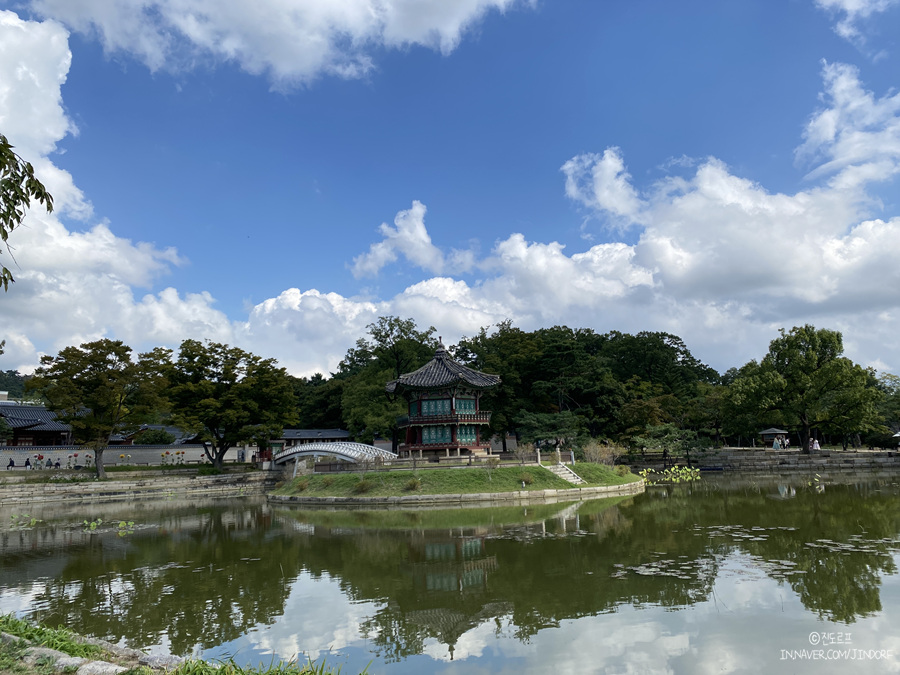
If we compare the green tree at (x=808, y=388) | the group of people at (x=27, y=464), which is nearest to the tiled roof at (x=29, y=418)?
the group of people at (x=27, y=464)

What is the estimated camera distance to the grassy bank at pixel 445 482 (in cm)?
2944

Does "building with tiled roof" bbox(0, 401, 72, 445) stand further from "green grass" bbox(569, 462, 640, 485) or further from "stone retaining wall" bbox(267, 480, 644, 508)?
"green grass" bbox(569, 462, 640, 485)

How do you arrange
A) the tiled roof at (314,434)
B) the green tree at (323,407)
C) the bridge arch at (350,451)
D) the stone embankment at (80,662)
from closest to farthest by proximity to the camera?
the stone embankment at (80,662)
the bridge arch at (350,451)
the tiled roof at (314,434)
the green tree at (323,407)

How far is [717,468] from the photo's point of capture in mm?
46562

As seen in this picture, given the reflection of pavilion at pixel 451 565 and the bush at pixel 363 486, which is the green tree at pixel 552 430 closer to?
the bush at pixel 363 486

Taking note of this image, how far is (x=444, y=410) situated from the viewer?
3994 cm

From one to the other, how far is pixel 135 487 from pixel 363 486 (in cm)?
2113

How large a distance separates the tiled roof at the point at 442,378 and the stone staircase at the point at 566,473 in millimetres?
9540

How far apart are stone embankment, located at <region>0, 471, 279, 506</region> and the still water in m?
18.6

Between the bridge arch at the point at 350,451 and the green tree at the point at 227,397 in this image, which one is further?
the green tree at the point at 227,397

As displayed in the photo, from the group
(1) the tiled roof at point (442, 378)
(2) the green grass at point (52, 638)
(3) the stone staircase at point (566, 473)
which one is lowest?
(3) the stone staircase at point (566, 473)

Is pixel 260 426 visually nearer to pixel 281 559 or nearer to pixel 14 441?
pixel 14 441

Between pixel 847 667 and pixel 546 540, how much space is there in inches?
389

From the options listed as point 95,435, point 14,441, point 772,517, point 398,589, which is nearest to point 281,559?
point 398,589
